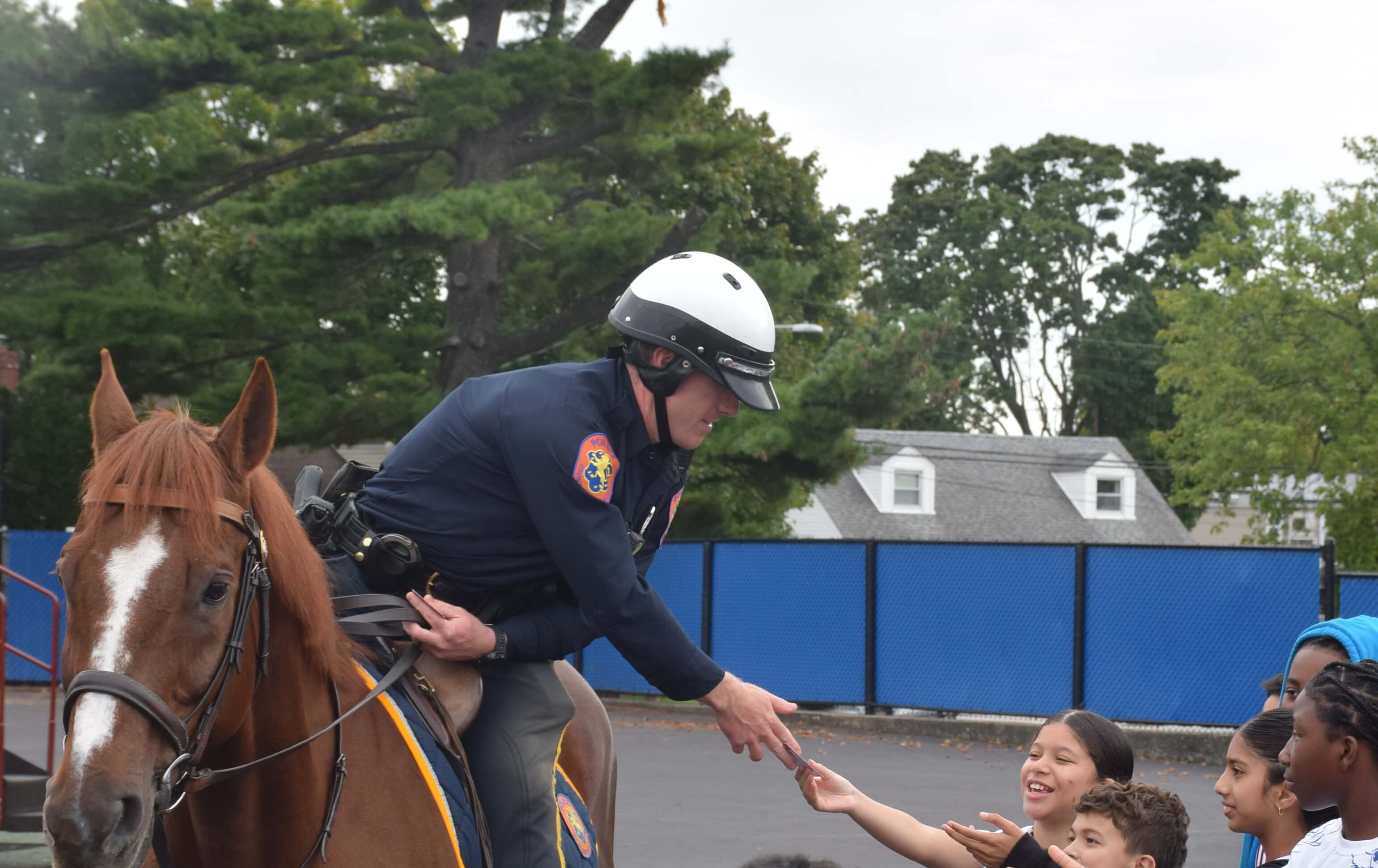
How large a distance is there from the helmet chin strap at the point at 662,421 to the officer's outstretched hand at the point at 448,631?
0.67 meters

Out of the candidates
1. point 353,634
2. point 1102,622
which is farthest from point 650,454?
point 1102,622

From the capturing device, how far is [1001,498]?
4834 cm

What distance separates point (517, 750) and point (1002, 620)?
13630mm

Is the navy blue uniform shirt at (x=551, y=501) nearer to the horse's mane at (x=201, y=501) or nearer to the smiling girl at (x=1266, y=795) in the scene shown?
the horse's mane at (x=201, y=501)

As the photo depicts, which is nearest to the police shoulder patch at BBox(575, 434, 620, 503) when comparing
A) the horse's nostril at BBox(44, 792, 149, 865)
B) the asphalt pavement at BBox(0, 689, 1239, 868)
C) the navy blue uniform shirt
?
the navy blue uniform shirt

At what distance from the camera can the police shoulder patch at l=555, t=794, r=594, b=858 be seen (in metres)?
3.76

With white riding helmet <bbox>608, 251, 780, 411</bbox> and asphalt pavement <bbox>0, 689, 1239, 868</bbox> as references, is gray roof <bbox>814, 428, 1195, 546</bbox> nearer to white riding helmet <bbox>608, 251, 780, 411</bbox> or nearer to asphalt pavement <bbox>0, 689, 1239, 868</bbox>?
asphalt pavement <bbox>0, 689, 1239, 868</bbox>

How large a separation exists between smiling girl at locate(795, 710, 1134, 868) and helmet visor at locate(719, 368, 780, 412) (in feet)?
3.17

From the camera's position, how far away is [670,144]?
18.7m

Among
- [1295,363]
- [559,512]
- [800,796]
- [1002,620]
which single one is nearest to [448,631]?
[559,512]

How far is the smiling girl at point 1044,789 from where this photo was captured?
3604mm

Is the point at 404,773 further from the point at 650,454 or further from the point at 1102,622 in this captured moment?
the point at 1102,622

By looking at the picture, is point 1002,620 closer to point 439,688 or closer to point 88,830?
point 439,688

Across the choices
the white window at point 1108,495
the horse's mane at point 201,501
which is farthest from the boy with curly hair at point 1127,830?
the white window at point 1108,495
